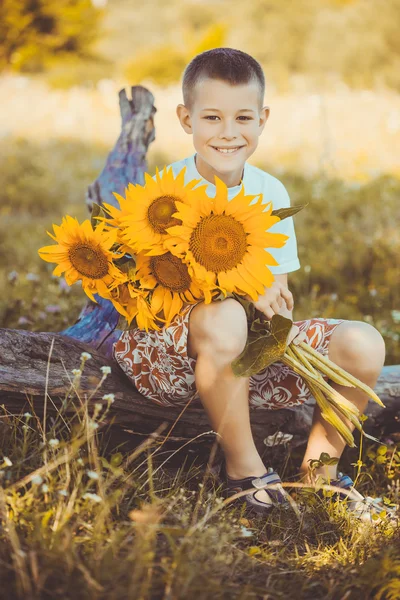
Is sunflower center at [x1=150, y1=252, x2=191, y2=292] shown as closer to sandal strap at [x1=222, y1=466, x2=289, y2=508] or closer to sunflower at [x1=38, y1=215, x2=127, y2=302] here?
sunflower at [x1=38, y1=215, x2=127, y2=302]

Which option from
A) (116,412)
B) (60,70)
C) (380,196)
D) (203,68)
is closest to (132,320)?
(116,412)

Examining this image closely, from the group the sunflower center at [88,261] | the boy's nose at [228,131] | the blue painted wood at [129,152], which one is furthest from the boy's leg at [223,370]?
the blue painted wood at [129,152]

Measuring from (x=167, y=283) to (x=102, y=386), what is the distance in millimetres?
493

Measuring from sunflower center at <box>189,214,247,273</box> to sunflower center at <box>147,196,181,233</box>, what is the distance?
0.31 feet

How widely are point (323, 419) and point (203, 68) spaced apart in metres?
1.44

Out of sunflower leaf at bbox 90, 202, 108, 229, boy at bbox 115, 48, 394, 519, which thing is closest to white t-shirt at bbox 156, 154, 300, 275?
boy at bbox 115, 48, 394, 519

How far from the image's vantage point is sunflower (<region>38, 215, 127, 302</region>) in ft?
6.84

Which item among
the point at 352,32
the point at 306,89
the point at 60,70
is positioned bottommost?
the point at 306,89

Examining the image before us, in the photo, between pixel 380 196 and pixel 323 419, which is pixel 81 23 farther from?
pixel 323 419

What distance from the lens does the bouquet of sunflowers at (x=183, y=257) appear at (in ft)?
6.64

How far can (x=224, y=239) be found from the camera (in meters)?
2.03

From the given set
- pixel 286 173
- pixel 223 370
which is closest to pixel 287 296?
pixel 223 370

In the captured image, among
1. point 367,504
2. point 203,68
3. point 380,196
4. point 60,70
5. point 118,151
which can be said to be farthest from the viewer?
point 60,70

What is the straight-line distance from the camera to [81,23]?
2141 centimetres
